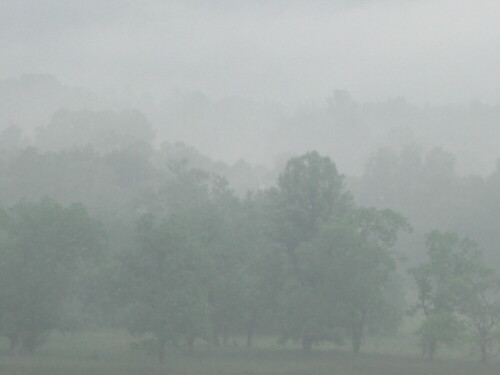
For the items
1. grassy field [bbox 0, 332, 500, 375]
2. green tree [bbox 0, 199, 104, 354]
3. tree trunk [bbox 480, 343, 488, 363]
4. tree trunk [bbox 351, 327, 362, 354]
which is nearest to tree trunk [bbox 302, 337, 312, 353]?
grassy field [bbox 0, 332, 500, 375]

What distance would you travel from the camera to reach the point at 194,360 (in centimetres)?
5731

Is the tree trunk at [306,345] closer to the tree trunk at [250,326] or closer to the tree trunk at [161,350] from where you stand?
the tree trunk at [250,326]

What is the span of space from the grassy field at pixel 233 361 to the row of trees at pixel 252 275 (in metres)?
1.46

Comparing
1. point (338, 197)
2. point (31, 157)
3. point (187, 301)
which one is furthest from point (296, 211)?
point (31, 157)

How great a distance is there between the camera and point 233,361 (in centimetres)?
5741

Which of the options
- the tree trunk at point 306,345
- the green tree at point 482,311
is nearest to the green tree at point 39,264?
the tree trunk at point 306,345

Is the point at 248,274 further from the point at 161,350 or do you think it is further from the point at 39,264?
the point at 39,264

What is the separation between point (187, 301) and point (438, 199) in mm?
78805

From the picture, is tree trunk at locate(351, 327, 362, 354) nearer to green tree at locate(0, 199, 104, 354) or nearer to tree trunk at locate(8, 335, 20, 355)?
green tree at locate(0, 199, 104, 354)

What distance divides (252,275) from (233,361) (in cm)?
1011

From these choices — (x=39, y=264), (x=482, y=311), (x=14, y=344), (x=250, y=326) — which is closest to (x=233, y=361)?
(x=250, y=326)

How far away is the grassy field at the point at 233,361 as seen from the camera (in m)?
50.5

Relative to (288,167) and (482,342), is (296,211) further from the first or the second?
(482,342)

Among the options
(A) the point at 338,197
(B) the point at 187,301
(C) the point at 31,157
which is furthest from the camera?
(C) the point at 31,157
